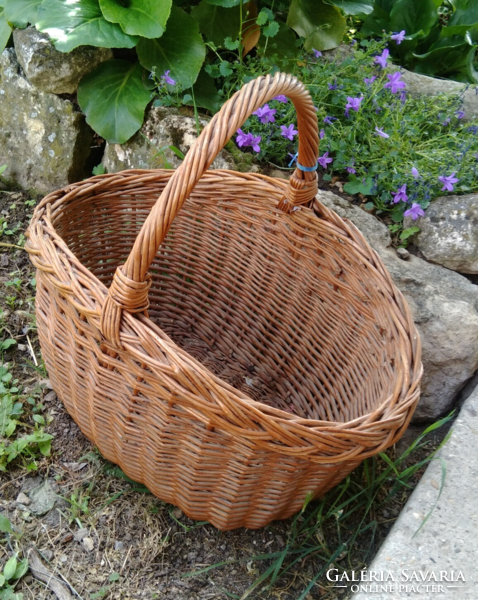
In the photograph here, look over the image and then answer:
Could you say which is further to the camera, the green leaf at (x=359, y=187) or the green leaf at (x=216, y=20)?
the green leaf at (x=216, y=20)

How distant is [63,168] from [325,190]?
1.05m

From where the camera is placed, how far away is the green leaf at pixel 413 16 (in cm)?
238

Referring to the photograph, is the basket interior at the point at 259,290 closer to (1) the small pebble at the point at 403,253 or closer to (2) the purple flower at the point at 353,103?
(1) the small pebble at the point at 403,253

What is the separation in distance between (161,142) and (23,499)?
1.26 metres

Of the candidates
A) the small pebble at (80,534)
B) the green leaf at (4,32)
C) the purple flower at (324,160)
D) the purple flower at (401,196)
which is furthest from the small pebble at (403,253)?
the green leaf at (4,32)

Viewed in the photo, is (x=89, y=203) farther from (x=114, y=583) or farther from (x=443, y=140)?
(x=443, y=140)

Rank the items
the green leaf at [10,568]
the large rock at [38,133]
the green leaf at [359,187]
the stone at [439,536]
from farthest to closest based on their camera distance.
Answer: the large rock at [38,133] → the green leaf at [359,187] → the green leaf at [10,568] → the stone at [439,536]

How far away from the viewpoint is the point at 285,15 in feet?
7.34

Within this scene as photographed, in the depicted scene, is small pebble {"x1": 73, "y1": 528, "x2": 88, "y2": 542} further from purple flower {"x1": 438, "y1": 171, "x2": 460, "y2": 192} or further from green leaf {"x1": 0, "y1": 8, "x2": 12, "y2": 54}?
green leaf {"x1": 0, "y1": 8, "x2": 12, "y2": 54}

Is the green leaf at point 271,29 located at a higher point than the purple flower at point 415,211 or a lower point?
higher

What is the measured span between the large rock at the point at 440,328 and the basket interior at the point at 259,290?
11.9 inches

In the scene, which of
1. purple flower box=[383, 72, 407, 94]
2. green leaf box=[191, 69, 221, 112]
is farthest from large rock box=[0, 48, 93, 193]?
purple flower box=[383, 72, 407, 94]

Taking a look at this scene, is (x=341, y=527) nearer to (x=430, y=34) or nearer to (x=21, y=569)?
(x=21, y=569)

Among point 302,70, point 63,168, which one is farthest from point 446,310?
point 63,168
